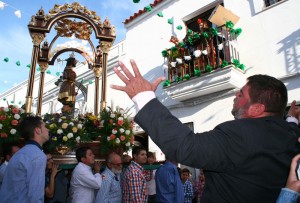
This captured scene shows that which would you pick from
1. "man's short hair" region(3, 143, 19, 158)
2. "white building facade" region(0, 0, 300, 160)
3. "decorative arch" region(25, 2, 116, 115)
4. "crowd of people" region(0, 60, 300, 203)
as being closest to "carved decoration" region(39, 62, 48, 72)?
"decorative arch" region(25, 2, 116, 115)

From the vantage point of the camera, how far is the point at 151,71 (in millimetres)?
10516

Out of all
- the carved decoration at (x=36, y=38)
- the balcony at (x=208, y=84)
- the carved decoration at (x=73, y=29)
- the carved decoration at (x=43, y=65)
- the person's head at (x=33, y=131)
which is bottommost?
the person's head at (x=33, y=131)

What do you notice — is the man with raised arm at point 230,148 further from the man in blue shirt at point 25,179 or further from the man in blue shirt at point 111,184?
the man in blue shirt at point 111,184

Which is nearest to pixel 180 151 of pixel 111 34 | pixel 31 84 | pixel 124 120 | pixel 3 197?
pixel 3 197

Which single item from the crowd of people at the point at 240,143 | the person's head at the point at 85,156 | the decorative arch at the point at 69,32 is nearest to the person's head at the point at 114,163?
the person's head at the point at 85,156

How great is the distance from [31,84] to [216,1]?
6587 mm

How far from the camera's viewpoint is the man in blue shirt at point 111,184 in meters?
3.89

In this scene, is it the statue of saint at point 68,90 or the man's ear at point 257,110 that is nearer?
the man's ear at point 257,110

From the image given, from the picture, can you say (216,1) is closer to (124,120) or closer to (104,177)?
(124,120)

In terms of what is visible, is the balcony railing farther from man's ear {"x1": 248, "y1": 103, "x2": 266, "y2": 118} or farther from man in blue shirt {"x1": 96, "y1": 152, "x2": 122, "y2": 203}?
man's ear {"x1": 248, "y1": 103, "x2": 266, "y2": 118}

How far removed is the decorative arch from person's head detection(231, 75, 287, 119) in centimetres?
471

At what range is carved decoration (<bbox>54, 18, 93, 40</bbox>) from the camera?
686 cm

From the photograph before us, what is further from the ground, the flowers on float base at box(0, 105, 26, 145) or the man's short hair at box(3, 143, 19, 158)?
the flowers on float base at box(0, 105, 26, 145)

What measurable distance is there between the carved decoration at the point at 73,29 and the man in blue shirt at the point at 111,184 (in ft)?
12.9
